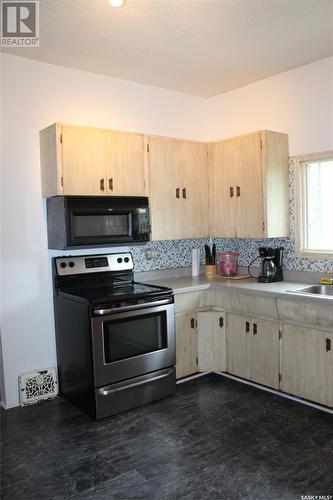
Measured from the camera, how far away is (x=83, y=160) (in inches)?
125

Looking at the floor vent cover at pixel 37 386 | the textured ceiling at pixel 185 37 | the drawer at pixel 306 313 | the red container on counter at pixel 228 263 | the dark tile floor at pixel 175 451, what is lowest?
the dark tile floor at pixel 175 451

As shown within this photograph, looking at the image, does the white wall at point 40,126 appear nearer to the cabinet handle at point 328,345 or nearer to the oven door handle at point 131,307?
the oven door handle at point 131,307

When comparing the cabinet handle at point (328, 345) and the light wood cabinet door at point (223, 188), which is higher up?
the light wood cabinet door at point (223, 188)

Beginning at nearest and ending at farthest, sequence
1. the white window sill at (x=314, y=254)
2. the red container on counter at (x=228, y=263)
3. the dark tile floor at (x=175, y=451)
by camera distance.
A: the dark tile floor at (x=175, y=451) < the white window sill at (x=314, y=254) < the red container on counter at (x=228, y=263)

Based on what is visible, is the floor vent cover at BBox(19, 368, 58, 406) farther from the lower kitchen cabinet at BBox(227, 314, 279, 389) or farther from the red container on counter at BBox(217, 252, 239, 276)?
the red container on counter at BBox(217, 252, 239, 276)

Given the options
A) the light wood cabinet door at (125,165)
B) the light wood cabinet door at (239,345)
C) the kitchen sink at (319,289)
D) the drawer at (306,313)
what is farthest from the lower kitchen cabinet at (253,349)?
the light wood cabinet door at (125,165)

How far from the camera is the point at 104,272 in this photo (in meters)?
3.53

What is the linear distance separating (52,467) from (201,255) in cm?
249

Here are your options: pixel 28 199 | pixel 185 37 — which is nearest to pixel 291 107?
pixel 185 37

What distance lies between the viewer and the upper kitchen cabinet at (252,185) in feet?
11.5

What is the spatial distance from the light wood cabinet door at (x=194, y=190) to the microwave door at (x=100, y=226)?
659 mm

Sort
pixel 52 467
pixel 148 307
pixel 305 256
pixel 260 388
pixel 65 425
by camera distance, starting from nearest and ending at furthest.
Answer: pixel 52 467
pixel 65 425
pixel 148 307
pixel 260 388
pixel 305 256

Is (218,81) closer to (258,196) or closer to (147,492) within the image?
(258,196)

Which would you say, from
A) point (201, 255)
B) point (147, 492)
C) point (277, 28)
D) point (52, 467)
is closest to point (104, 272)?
point (201, 255)
